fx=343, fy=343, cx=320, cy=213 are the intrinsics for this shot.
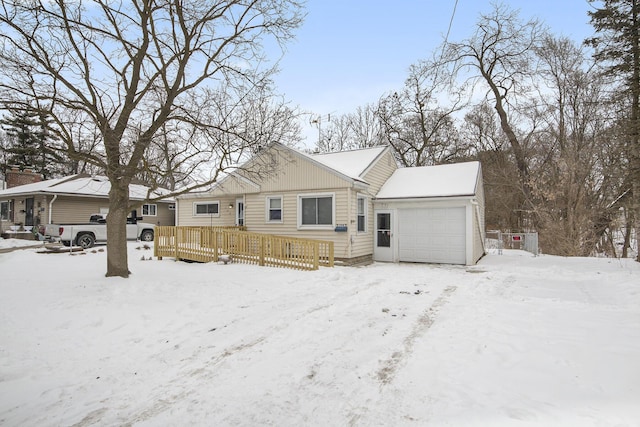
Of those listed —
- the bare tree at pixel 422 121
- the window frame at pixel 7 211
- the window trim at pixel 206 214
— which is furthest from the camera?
the bare tree at pixel 422 121

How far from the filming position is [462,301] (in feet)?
21.6

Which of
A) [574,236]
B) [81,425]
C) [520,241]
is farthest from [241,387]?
[520,241]

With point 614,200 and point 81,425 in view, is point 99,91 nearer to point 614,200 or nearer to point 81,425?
→ point 81,425

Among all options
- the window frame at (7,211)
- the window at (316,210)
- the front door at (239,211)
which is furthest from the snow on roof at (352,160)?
the window frame at (7,211)

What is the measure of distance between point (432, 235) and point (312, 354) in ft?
30.3

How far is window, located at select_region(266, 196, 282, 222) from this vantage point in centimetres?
1286

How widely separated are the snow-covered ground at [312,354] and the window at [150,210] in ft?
50.9

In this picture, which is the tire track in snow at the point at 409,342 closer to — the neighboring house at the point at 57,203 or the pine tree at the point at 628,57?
the pine tree at the point at 628,57

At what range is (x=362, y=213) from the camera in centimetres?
1253

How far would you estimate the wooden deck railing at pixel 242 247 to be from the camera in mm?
10023

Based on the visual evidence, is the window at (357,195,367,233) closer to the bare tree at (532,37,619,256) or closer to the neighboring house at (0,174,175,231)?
the bare tree at (532,37,619,256)

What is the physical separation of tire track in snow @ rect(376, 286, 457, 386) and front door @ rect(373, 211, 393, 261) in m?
5.92

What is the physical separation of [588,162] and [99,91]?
19.4m

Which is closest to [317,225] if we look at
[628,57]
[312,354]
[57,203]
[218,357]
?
[312,354]
